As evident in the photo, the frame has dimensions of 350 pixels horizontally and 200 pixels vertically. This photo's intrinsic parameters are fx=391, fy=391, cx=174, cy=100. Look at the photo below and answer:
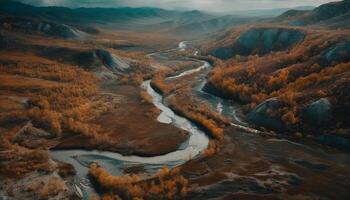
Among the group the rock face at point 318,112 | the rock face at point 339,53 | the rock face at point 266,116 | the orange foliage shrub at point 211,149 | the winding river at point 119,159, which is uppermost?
the rock face at point 339,53

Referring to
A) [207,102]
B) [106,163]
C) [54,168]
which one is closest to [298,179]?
[106,163]

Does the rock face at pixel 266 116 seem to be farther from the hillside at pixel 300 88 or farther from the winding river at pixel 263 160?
the winding river at pixel 263 160

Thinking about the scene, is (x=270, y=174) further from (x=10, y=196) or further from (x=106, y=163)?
(x=10, y=196)

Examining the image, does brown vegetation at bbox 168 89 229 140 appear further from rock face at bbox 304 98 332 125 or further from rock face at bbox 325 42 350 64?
rock face at bbox 325 42 350 64

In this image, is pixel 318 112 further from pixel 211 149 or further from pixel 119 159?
pixel 119 159

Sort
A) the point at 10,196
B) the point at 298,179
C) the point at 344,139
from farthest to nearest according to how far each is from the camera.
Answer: the point at 344,139 < the point at 298,179 < the point at 10,196

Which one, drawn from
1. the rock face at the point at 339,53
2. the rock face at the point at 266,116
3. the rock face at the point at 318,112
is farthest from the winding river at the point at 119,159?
the rock face at the point at 339,53
